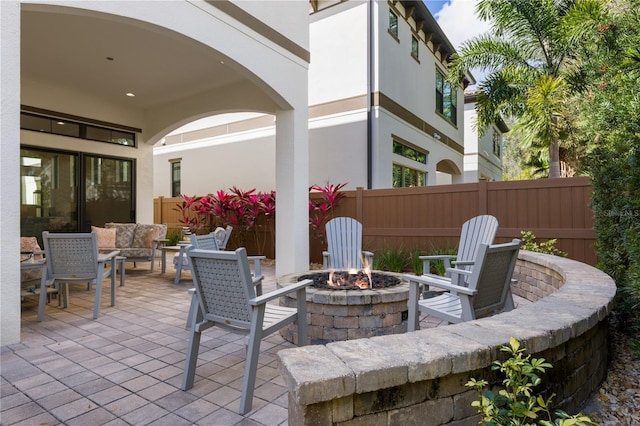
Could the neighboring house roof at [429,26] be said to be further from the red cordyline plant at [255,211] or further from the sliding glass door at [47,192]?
the sliding glass door at [47,192]

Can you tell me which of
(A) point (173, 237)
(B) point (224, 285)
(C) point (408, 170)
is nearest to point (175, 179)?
(A) point (173, 237)

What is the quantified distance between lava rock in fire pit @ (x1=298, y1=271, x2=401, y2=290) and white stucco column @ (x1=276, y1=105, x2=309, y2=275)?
2.13 metres

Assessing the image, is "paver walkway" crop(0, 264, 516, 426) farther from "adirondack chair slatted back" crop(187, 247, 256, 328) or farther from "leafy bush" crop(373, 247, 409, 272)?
"leafy bush" crop(373, 247, 409, 272)

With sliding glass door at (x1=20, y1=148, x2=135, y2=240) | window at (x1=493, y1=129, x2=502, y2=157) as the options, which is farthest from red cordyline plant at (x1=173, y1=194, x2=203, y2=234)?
window at (x1=493, y1=129, x2=502, y2=157)

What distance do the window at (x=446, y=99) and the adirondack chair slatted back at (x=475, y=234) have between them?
9.14 metres

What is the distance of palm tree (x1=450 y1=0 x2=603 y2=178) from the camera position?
7.06 m

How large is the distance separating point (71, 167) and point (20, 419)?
274 inches

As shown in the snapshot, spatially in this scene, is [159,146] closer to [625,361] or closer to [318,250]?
[318,250]

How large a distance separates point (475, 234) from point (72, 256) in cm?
445

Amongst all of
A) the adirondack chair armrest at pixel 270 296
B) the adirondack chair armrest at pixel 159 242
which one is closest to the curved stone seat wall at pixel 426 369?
the adirondack chair armrest at pixel 270 296

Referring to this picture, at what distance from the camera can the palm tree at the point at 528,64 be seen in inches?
278

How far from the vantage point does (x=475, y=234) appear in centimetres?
403

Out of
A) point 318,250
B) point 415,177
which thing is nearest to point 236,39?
point 318,250

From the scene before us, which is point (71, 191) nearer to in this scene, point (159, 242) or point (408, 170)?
point (159, 242)
